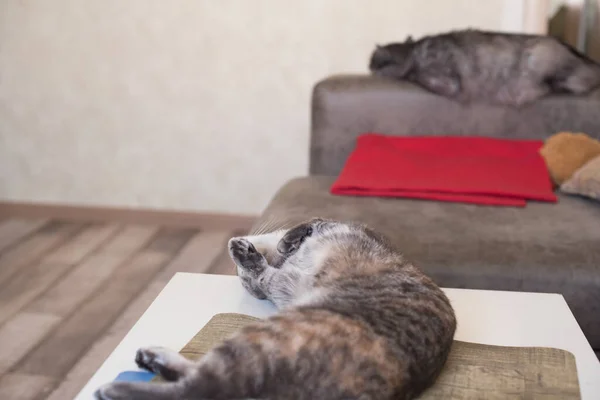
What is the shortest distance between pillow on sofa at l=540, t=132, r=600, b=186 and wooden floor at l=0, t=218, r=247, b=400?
1256 millimetres

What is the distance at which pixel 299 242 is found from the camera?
4.60ft

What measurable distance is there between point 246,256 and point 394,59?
134cm

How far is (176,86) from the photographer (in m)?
2.91

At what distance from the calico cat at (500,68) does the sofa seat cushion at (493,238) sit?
482 mm

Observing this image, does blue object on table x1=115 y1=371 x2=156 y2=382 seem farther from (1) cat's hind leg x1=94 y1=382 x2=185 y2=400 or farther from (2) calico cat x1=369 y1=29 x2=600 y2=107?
(2) calico cat x1=369 y1=29 x2=600 y2=107

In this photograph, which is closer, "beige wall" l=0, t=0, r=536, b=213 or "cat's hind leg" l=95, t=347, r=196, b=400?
"cat's hind leg" l=95, t=347, r=196, b=400

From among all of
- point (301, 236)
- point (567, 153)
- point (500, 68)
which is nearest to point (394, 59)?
point (500, 68)

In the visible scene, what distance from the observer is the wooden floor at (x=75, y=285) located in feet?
6.28

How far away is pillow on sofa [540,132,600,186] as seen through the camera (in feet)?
6.91

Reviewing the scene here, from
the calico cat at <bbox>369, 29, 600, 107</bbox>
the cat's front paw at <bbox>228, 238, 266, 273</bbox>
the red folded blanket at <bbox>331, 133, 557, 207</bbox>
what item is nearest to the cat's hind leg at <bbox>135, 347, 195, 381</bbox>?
the cat's front paw at <bbox>228, 238, 266, 273</bbox>

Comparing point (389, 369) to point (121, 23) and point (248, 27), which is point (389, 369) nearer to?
point (248, 27)

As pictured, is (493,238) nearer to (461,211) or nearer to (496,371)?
(461,211)

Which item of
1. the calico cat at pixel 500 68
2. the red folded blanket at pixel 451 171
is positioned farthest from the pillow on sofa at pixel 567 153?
the calico cat at pixel 500 68

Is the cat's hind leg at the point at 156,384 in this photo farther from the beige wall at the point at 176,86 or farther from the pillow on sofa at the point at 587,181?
the beige wall at the point at 176,86
